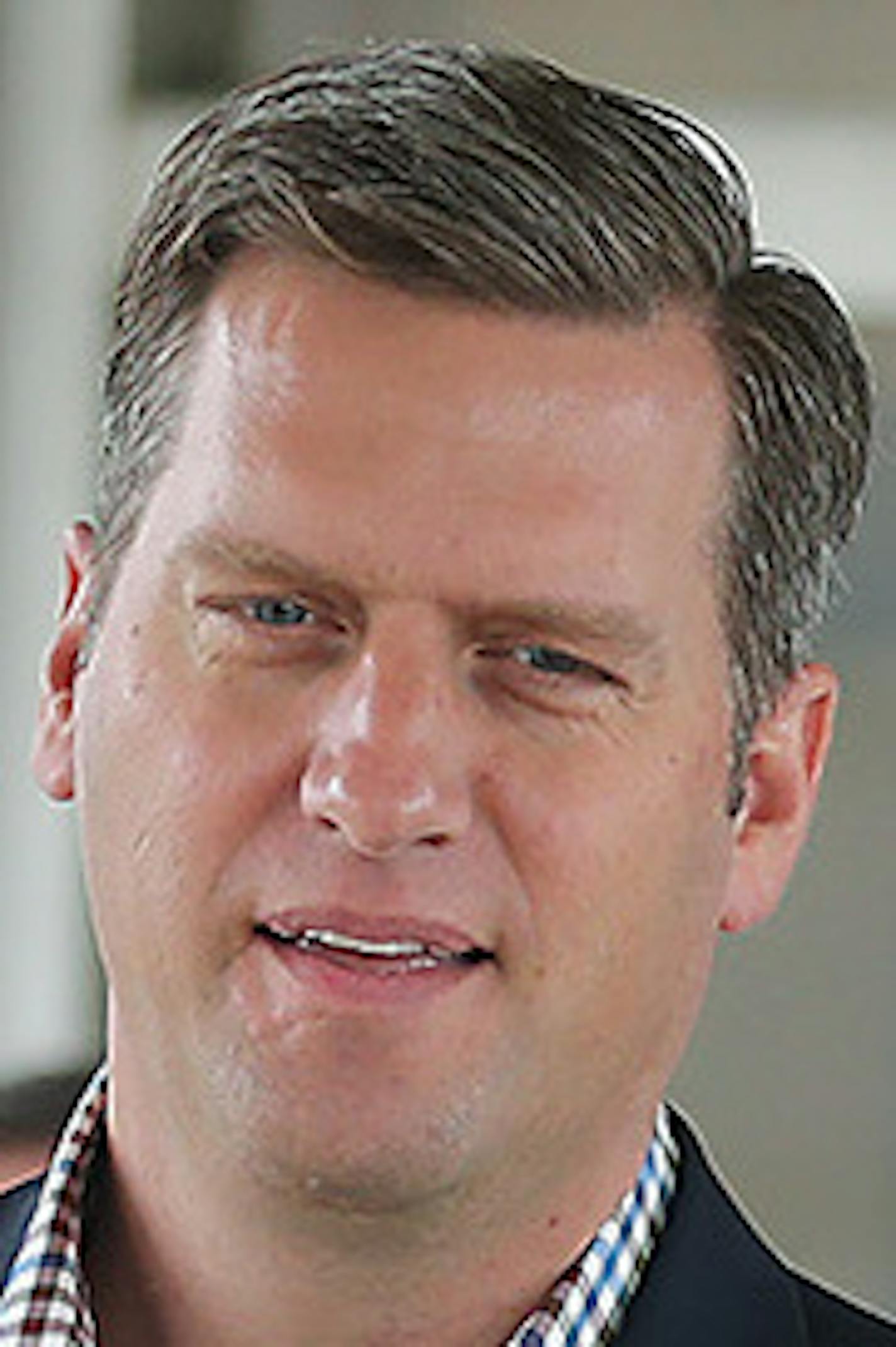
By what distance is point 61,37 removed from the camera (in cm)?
231

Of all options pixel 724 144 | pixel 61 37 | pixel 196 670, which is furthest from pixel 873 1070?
pixel 196 670

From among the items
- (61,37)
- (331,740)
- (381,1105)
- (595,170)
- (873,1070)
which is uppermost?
(61,37)

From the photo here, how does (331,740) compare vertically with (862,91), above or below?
below

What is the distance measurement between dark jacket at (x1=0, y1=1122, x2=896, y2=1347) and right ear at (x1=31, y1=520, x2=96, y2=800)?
174 mm

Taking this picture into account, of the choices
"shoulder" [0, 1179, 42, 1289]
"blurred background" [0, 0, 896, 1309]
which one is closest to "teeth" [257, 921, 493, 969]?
"shoulder" [0, 1179, 42, 1289]

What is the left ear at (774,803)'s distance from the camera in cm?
120

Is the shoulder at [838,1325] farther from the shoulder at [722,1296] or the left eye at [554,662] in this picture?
the left eye at [554,662]

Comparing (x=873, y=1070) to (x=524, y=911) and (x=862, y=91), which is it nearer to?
(x=862, y=91)

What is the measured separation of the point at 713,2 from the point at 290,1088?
48.5 inches

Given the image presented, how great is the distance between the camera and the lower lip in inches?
42.5

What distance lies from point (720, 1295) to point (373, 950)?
202mm

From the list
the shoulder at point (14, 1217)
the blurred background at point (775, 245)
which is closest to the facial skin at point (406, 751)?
the shoulder at point (14, 1217)

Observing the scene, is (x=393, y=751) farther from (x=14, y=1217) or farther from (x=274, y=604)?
(x=14, y=1217)

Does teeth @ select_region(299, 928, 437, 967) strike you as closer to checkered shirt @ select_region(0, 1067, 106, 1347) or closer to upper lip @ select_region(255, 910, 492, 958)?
upper lip @ select_region(255, 910, 492, 958)
